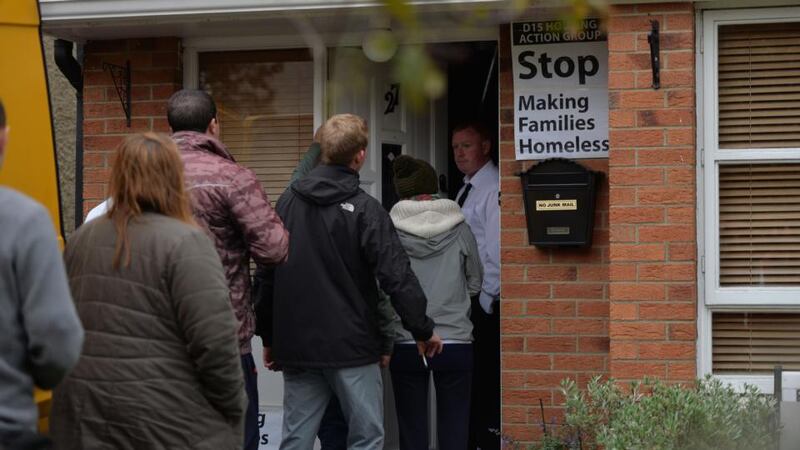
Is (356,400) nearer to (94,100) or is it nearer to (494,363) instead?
(494,363)

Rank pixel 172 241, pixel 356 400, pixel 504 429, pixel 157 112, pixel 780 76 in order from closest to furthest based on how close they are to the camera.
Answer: pixel 172 241
pixel 356 400
pixel 780 76
pixel 504 429
pixel 157 112

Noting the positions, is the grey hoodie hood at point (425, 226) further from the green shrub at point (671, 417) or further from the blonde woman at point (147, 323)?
the blonde woman at point (147, 323)

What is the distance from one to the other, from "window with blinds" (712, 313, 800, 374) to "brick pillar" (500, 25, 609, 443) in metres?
0.59

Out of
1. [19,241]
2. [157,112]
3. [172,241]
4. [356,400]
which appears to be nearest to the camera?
[19,241]

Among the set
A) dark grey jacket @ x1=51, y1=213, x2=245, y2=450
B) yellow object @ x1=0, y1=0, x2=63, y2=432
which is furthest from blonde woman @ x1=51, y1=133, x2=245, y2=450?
yellow object @ x1=0, y1=0, x2=63, y2=432

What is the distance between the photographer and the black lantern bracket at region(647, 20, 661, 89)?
20.1 ft

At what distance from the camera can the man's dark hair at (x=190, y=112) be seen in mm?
5301

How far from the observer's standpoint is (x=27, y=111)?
13.9ft

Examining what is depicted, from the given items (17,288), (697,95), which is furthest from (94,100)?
(17,288)

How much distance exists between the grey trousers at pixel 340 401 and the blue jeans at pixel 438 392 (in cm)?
57

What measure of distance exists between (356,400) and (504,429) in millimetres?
1262

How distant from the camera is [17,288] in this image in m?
3.40

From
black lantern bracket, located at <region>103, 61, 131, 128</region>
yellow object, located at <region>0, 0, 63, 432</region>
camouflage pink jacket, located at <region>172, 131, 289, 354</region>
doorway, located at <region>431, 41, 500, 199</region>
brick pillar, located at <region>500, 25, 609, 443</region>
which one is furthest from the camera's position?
doorway, located at <region>431, 41, 500, 199</region>

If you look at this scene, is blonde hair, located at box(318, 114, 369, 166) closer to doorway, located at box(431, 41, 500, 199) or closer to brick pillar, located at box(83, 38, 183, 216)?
brick pillar, located at box(83, 38, 183, 216)
